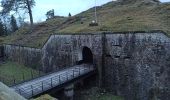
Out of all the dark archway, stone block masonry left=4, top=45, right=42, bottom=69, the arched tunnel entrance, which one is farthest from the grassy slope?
the dark archway

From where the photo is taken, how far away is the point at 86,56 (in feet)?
86.3

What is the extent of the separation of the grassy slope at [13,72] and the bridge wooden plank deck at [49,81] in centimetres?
764

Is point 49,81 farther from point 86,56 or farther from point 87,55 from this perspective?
point 87,55

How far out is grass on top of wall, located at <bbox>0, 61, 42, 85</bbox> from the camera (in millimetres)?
28886

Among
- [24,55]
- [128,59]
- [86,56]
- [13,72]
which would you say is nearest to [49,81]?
[128,59]

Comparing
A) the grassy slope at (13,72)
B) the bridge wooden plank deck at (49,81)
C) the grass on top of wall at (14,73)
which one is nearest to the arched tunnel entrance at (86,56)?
the bridge wooden plank deck at (49,81)

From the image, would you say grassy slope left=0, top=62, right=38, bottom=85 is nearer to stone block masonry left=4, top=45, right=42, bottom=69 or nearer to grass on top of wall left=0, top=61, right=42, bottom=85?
grass on top of wall left=0, top=61, right=42, bottom=85

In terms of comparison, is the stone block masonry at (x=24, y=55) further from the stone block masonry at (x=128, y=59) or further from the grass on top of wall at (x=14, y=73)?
the stone block masonry at (x=128, y=59)

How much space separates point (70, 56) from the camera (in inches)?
1059

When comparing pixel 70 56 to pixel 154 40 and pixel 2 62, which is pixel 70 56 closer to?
pixel 154 40

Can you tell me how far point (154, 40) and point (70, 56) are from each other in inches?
391

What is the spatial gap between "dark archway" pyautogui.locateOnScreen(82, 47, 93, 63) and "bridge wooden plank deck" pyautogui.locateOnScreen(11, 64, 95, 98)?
1431 mm

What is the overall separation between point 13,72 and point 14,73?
63 cm

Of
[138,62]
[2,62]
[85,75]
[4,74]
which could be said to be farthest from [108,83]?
[2,62]
